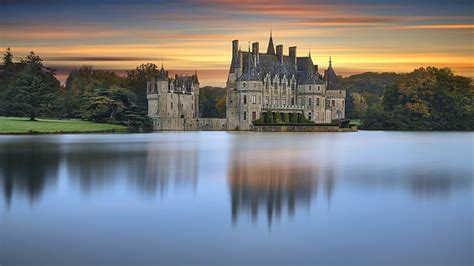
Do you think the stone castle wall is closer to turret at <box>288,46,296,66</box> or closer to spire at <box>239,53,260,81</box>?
spire at <box>239,53,260,81</box>

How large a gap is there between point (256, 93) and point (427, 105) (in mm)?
18401

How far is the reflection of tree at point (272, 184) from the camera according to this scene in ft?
38.7

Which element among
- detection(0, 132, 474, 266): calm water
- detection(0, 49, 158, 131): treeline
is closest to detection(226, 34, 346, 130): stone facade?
detection(0, 49, 158, 131): treeline

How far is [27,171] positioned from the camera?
1741 cm

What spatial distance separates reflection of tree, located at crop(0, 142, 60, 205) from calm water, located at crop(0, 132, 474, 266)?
0.10 feet

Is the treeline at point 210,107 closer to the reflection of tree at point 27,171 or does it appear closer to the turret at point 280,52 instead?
the turret at point 280,52

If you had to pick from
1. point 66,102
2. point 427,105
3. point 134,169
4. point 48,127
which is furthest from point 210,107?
point 134,169

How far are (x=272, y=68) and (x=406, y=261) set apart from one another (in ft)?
206

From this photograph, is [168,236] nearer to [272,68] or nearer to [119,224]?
[119,224]

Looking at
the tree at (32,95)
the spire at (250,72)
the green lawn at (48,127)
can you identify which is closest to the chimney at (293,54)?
the spire at (250,72)

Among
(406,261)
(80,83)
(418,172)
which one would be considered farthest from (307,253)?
(80,83)

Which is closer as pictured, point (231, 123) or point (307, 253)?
point (307, 253)

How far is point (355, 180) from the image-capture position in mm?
16516

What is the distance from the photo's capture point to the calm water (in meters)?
8.44
